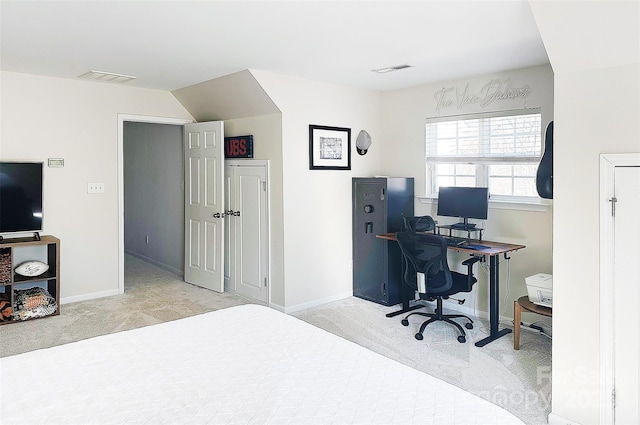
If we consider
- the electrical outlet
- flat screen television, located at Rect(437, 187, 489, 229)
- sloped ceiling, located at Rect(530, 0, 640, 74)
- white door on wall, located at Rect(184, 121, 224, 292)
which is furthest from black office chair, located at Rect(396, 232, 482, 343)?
the electrical outlet

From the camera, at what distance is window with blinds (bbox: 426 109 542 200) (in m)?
4.16

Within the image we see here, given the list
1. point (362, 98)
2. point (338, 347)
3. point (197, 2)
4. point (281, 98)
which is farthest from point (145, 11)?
point (362, 98)

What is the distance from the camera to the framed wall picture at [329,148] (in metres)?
4.83

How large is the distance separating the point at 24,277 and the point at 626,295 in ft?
15.7

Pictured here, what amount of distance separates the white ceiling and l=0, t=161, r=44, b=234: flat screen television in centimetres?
92

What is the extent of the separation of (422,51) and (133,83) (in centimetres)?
305

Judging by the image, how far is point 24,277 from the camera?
4434mm

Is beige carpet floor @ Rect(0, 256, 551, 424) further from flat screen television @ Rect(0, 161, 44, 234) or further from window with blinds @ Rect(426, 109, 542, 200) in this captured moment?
window with blinds @ Rect(426, 109, 542, 200)

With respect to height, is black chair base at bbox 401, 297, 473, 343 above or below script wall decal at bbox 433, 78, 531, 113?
below

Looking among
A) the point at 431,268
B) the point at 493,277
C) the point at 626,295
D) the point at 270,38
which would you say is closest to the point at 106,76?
the point at 270,38

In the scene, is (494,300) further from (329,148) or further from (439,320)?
(329,148)

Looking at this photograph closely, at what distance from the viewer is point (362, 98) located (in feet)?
17.2

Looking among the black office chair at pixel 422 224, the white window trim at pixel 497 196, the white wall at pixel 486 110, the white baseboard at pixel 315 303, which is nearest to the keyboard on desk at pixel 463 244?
the black office chair at pixel 422 224

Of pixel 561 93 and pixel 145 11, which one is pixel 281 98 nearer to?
pixel 145 11
